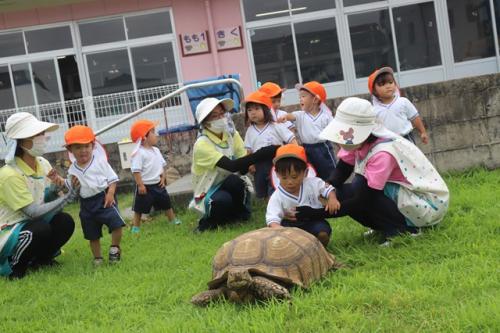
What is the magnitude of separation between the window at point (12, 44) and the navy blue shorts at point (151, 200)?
32.2 ft

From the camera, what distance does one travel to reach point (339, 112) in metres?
4.26

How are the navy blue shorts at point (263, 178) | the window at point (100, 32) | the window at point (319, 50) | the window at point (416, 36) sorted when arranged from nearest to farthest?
the navy blue shorts at point (263, 178)
the window at point (416, 36)
the window at point (319, 50)
the window at point (100, 32)

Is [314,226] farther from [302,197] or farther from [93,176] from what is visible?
[93,176]

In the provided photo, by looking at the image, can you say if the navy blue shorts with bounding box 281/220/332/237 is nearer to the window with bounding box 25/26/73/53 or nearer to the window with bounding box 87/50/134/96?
the window with bounding box 87/50/134/96

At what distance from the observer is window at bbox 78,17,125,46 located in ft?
48.4

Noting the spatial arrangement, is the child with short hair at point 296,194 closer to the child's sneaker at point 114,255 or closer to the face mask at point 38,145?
the child's sneaker at point 114,255

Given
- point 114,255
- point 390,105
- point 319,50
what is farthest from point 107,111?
point 390,105

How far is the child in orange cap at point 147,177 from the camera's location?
6.80 metres

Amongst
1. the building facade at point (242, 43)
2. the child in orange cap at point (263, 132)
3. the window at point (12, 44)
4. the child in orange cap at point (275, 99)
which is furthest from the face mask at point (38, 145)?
the window at point (12, 44)

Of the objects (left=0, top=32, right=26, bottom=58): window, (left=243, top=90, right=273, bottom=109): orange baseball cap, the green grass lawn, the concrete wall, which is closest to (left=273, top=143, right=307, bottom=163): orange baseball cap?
the green grass lawn

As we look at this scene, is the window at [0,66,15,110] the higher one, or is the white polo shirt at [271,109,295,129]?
the window at [0,66,15,110]

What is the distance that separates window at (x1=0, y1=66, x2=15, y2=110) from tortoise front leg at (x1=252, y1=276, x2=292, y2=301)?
43.5 ft

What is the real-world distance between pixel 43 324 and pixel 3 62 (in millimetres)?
12760

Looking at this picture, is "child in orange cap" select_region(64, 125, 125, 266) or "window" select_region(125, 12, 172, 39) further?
"window" select_region(125, 12, 172, 39)
